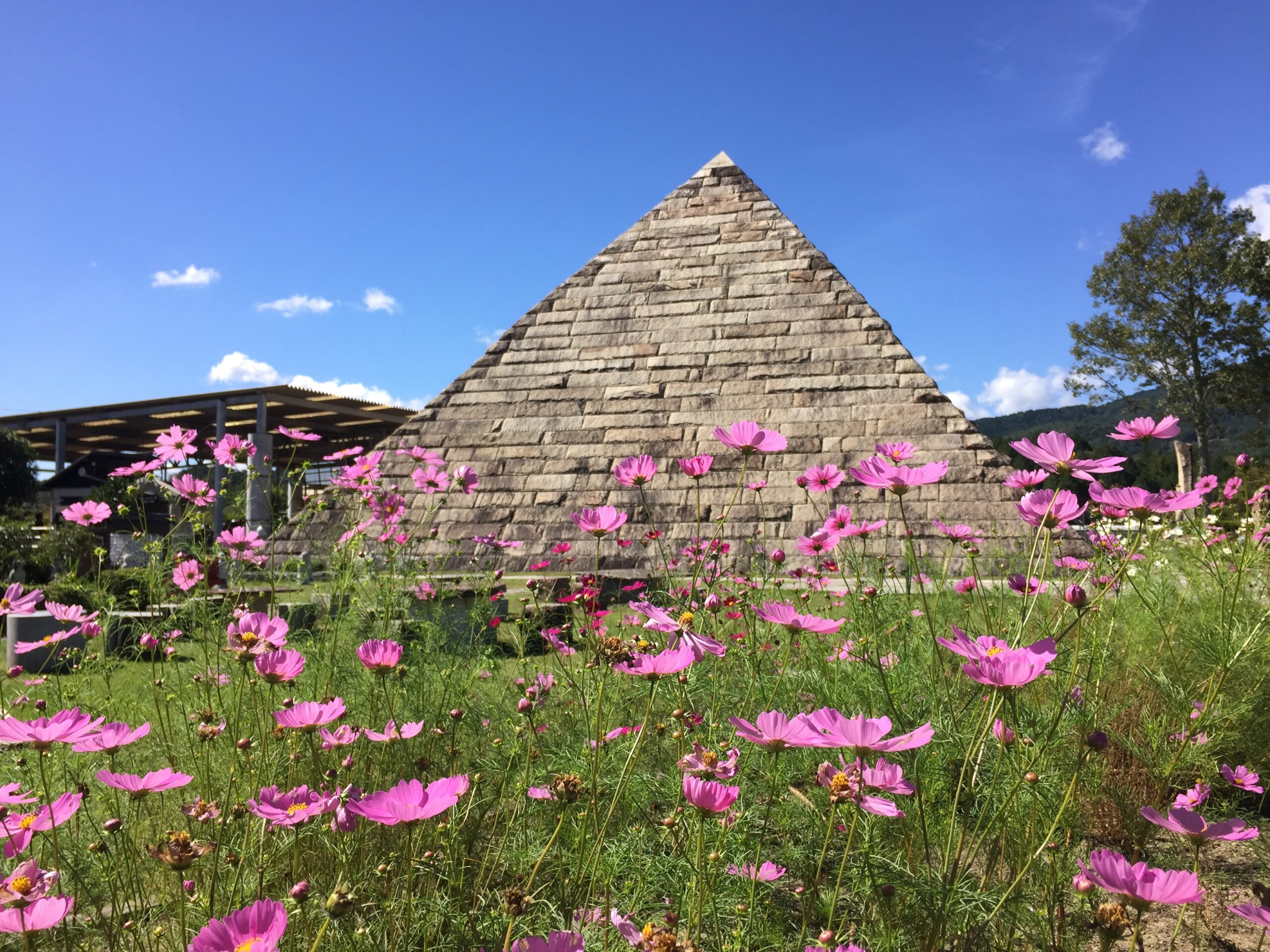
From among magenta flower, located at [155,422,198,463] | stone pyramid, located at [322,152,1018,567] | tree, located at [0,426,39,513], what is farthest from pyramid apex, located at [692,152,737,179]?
tree, located at [0,426,39,513]

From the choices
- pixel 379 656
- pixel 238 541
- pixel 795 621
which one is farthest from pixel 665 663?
pixel 238 541

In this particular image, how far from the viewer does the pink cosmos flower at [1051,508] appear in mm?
1443

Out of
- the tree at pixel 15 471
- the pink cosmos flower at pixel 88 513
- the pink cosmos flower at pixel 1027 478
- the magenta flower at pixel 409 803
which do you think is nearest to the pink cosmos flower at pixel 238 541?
the pink cosmos flower at pixel 88 513

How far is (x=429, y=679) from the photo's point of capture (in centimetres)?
281

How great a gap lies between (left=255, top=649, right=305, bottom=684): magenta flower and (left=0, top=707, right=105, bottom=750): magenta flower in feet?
0.79

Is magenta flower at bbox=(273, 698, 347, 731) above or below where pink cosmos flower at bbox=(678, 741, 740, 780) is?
above

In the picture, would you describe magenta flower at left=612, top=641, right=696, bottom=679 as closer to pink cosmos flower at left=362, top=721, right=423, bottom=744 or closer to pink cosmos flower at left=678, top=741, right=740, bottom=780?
pink cosmos flower at left=678, top=741, right=740, bottom=780

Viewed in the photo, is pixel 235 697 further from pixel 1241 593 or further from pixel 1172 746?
pixel 1241 593

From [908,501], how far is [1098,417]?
60.5 meters

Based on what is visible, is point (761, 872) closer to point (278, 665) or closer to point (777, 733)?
point (777, 733)

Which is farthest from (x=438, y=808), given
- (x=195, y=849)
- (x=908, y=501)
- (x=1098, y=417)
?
(x=1098, y=417)

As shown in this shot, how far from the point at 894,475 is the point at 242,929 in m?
1.19

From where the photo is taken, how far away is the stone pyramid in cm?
862

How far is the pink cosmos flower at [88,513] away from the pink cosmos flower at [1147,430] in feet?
10.3
